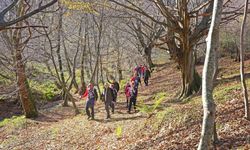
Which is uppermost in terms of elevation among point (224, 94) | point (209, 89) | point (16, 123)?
point (209, 89)

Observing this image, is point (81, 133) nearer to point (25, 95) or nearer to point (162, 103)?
point (162, 103)

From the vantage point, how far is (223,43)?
37.8 m

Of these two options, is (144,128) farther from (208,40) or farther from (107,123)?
(208,40)

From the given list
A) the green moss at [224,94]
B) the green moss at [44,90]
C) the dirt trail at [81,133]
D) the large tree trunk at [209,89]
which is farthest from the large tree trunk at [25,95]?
the large tree trunk at [209,89]

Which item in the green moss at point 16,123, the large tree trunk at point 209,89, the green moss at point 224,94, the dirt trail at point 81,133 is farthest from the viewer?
the green moss at point 16,123

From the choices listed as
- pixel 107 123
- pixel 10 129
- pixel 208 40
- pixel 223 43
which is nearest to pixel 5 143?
pixel 10 129

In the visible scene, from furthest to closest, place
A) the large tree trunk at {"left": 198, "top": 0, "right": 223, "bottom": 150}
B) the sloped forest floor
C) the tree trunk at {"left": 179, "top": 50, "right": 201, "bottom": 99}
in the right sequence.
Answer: the tree trunk at {"left": 179, "top": 50, "right": 201, "bottom": 99}, the sloped forest floor, the large tree trunk at {"left": 198, "top": 0, "right": 223, "bottom": 150}

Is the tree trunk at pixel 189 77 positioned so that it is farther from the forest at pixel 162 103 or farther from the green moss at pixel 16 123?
the green moss at pixel 16 123

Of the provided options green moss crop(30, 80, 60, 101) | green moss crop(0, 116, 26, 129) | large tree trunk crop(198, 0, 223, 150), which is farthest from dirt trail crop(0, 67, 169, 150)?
green moss crop(30, 80, 60, 101)

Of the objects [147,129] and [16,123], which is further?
[16,123]

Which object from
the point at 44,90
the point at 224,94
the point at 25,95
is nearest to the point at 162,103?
the point at 224,94

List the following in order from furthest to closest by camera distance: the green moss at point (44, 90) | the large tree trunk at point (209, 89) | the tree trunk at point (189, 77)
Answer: the green moss at point (44, 90)
the tree trunk at point (189, 77)
the large tree trunk at point (209, 89)

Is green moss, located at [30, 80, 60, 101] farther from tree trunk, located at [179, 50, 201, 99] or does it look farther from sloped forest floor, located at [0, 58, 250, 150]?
tree trunk, located at [179, 50, 201, 99]

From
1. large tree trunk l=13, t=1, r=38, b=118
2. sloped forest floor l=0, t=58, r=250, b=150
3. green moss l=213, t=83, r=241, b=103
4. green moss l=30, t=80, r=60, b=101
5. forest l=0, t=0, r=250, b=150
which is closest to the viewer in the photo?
forest l=0, t=0, r=250, b=150
